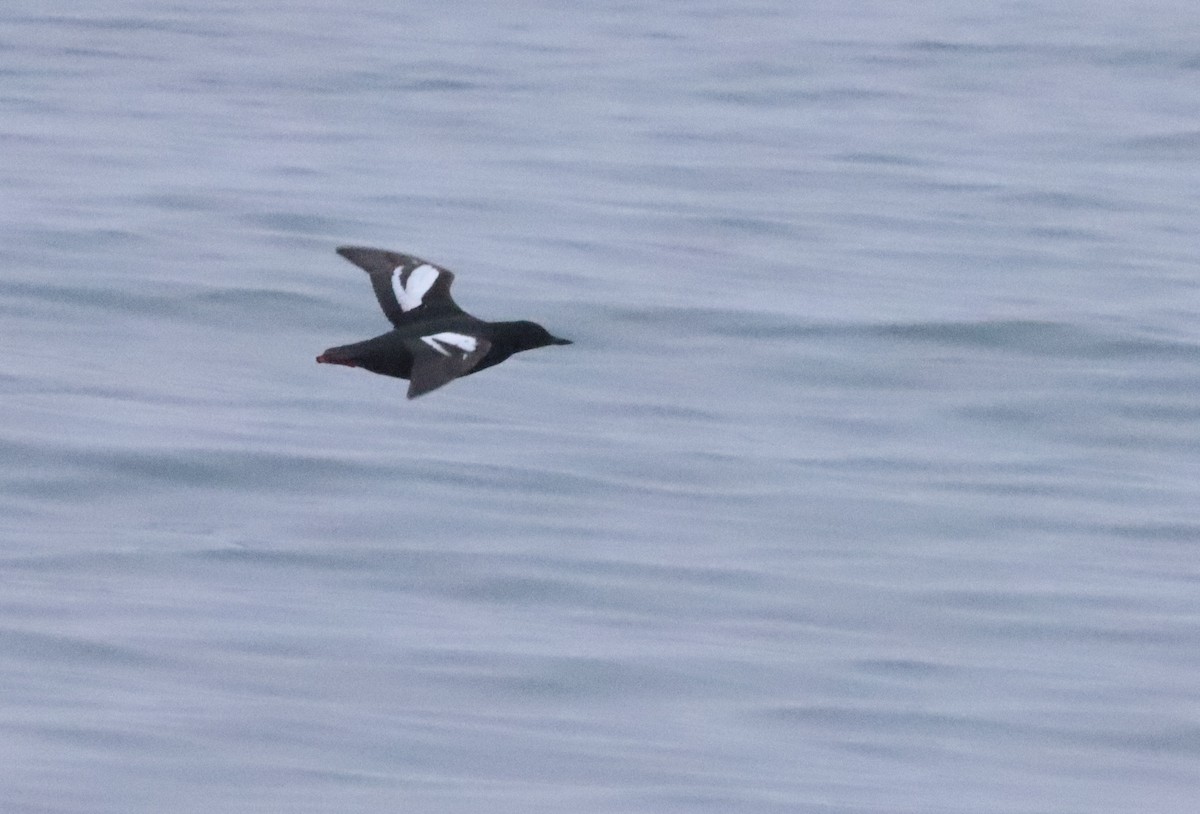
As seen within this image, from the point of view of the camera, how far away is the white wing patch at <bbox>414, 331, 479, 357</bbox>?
7.91 m

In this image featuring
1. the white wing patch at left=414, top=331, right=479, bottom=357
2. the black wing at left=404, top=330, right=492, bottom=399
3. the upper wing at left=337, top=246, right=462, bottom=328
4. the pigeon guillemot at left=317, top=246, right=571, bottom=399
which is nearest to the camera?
the black wing at left=404, top=330, right=492, bottom=399

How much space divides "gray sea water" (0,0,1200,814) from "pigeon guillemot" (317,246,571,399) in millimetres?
1244

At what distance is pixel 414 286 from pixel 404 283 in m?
0.05

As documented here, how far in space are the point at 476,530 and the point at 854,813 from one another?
2.74m

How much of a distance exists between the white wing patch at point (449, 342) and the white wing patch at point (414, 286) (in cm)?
61

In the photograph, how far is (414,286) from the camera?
8883 mm

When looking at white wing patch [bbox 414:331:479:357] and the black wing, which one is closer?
the black wing

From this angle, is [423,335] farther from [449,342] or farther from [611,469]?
[611,469]

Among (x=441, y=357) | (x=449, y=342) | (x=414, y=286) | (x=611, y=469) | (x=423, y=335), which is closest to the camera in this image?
(x=441, y=357)

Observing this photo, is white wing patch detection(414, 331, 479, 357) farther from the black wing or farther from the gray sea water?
the gray sea water

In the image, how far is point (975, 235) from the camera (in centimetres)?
1647

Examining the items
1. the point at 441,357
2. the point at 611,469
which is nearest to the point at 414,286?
the point at 441,357

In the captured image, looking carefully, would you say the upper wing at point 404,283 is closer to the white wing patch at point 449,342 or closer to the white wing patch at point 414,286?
the white wing patch at point 414,286

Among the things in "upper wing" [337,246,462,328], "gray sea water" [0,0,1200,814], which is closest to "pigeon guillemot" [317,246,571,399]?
"upper wing" [337,246,462,328]
